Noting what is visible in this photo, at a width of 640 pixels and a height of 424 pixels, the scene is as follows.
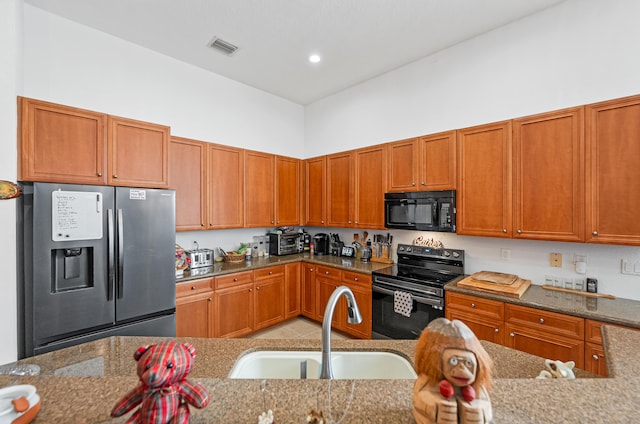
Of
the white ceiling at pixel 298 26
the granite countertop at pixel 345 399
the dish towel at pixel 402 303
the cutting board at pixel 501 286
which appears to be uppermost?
the white ceiling at pixel 298 26

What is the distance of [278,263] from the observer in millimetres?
3533

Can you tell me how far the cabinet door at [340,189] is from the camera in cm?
362

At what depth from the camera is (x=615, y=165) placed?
192cm

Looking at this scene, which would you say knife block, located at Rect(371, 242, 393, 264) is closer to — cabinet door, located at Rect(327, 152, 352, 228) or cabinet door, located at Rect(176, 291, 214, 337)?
cabinet door, located at Rect(327, 152, 352, 228)

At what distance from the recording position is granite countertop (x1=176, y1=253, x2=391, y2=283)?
295cm

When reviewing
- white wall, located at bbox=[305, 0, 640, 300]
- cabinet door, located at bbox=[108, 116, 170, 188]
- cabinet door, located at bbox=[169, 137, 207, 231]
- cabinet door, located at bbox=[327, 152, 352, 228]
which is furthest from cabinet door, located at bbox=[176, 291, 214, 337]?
white wall, located at bbox=[305, 0, 640, 300]

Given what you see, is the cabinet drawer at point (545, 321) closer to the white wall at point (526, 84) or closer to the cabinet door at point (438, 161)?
the white wall at point (526, 84)

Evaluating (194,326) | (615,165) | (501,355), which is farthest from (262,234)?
(615,165)

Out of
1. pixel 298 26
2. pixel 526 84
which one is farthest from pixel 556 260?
pixel 298 26

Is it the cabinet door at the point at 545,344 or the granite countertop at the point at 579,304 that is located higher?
the granite countertop at the point at 579,304

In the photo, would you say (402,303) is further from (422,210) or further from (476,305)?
(422,210)

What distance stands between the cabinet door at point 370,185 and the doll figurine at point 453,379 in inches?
107

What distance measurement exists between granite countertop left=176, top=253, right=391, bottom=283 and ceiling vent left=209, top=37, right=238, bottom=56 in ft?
8.05

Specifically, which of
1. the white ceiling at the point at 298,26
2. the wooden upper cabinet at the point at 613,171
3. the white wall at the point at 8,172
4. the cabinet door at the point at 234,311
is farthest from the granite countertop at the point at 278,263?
the white ceiling at the point at 298,26
